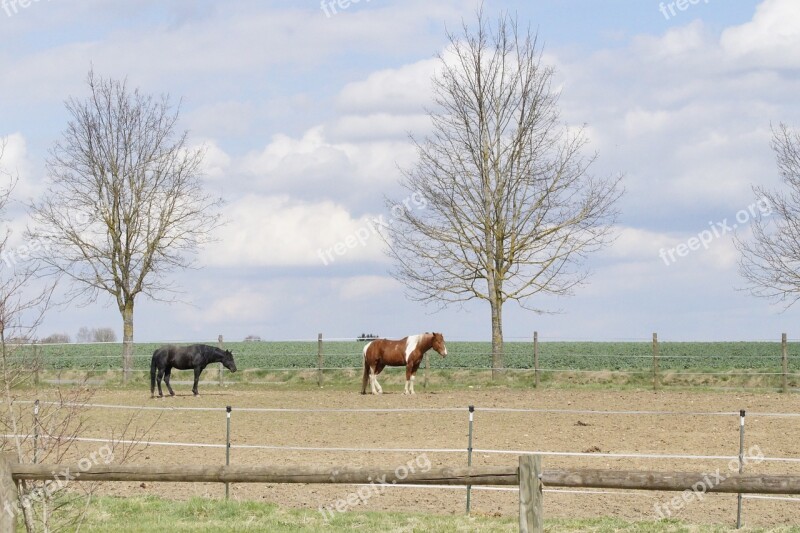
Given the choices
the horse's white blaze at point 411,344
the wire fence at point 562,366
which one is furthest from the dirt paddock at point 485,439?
the wire fence at point 562,366

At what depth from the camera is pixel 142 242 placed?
38.6 m

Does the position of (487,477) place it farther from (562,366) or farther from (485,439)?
(562,366)

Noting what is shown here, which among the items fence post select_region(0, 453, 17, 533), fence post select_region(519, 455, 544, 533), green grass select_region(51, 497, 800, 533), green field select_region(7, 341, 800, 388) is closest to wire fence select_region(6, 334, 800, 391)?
green field select_region(7, 341, 800, 388)

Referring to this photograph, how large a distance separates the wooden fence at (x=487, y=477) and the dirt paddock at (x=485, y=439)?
4280 millimetres

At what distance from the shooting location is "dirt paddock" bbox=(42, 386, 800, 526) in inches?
547

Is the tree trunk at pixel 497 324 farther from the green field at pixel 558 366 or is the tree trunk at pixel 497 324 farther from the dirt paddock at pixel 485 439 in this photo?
the dirt paddock at pixel 485 439

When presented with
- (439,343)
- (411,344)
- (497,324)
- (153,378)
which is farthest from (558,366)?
(153,378)

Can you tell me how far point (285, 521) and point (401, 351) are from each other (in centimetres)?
1752

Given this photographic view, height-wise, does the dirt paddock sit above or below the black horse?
below

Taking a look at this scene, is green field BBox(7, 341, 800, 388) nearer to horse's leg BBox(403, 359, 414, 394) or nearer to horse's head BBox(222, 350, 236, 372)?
horse's head BBox(222, 350, 236, 372)

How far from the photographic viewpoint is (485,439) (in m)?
18.6

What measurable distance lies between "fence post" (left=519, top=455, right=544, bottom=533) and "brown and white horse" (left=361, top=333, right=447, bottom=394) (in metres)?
20.8

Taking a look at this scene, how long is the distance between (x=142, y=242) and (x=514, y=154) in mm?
14059

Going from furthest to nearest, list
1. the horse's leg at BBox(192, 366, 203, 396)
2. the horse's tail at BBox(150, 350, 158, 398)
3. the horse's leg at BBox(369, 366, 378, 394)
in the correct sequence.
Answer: the horse's leg at BBox(369, 366, 378, 394) < the horse's leg at BBox(192, 366, 203, 396) < the horse's tail at BBox(150, 350, 158, 398)
